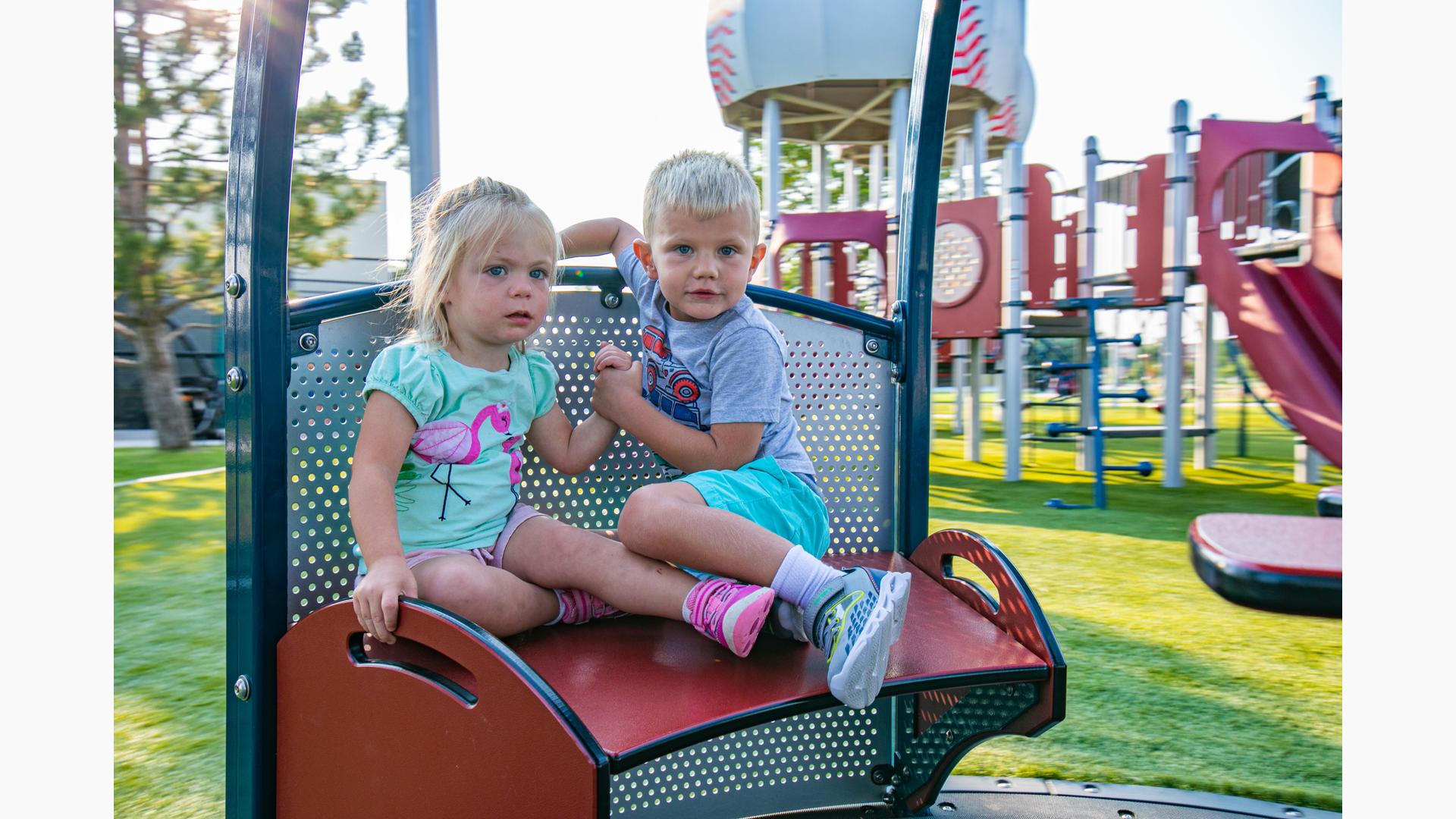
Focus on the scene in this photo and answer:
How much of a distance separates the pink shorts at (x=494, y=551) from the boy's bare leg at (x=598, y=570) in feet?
0.05

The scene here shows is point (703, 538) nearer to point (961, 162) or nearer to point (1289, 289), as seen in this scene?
point (1289, 289)

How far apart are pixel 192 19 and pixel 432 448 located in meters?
8.05

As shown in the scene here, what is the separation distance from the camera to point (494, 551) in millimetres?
1420

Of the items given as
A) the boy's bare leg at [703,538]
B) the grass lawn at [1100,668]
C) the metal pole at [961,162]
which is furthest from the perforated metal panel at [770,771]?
the metal pole at [961,162]

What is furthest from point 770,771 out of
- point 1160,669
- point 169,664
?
point 169,664

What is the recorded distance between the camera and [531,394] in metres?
1.49

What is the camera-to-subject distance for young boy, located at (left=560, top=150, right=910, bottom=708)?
130 centimetres

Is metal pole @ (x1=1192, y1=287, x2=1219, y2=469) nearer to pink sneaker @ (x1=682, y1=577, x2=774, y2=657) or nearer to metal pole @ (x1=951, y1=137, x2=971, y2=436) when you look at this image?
metal pole @ (x1=951, y1=137, x2=971, y2=436)

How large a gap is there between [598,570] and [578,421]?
0.34m

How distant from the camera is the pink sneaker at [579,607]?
1425 mm

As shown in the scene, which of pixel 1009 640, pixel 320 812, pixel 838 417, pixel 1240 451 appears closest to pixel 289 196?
pixel 320 812

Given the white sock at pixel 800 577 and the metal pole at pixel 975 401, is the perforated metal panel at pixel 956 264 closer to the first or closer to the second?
the metal pole at pixel 975 401

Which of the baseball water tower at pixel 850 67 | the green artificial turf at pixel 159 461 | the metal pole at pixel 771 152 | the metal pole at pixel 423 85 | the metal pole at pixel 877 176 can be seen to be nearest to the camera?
the metal pole at pixel 423 85

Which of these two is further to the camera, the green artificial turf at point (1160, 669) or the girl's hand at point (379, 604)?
the green artificial turf at point (1160, 669)
